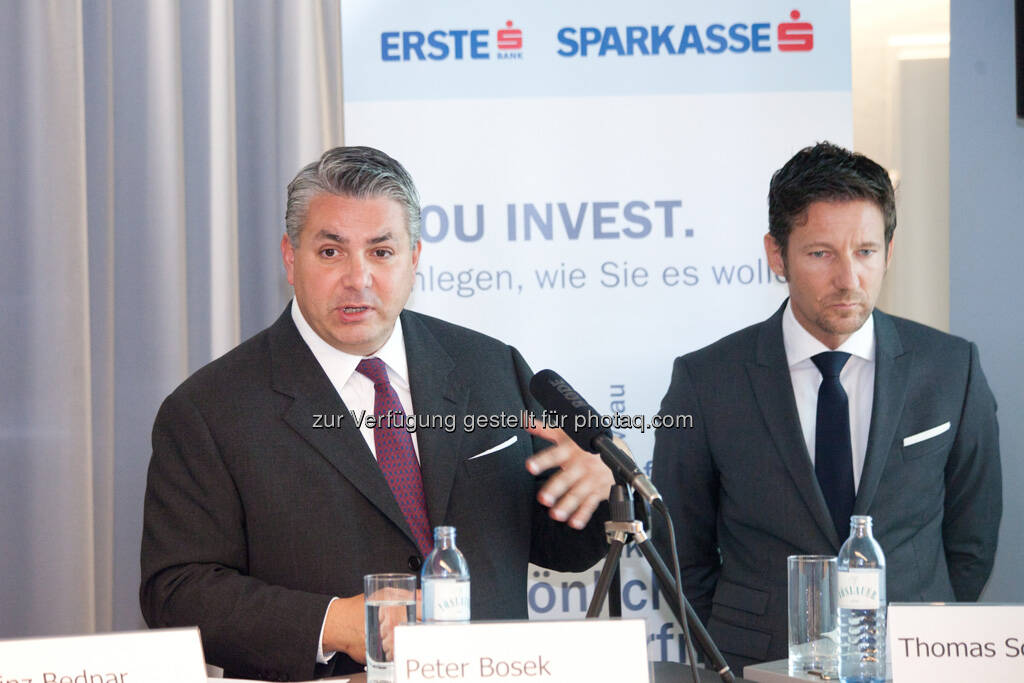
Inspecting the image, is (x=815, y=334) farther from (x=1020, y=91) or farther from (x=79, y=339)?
(x=79, y=339)

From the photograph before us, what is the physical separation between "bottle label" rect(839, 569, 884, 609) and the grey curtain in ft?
8.01

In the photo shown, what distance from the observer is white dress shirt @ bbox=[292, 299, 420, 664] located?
2.62m

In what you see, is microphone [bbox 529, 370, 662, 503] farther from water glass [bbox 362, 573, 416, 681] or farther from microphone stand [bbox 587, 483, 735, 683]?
water glass [bbox 362, 573, 416, 681]

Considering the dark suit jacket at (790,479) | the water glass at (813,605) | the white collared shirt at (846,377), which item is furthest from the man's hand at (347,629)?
the white collared shirt at (846,377)

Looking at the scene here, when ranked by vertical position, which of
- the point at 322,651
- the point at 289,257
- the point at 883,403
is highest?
the point at 289,257

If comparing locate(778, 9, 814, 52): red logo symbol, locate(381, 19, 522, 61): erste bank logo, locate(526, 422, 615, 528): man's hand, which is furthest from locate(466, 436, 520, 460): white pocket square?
locate(778, 9, 814, 52): red logo symbol

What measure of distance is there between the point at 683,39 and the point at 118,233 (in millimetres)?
2149

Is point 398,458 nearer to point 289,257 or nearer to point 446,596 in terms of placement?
point 289,257

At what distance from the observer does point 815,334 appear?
3.06 m

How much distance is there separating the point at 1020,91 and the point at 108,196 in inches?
131

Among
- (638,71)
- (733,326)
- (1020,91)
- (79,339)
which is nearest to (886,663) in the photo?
(733,326)

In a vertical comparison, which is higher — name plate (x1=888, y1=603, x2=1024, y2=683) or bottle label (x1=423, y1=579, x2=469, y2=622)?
bottle label (x1=423, y1=579, x2=469, y2=622)

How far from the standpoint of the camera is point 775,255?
3217 mm

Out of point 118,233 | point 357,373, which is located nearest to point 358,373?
point 357,373
